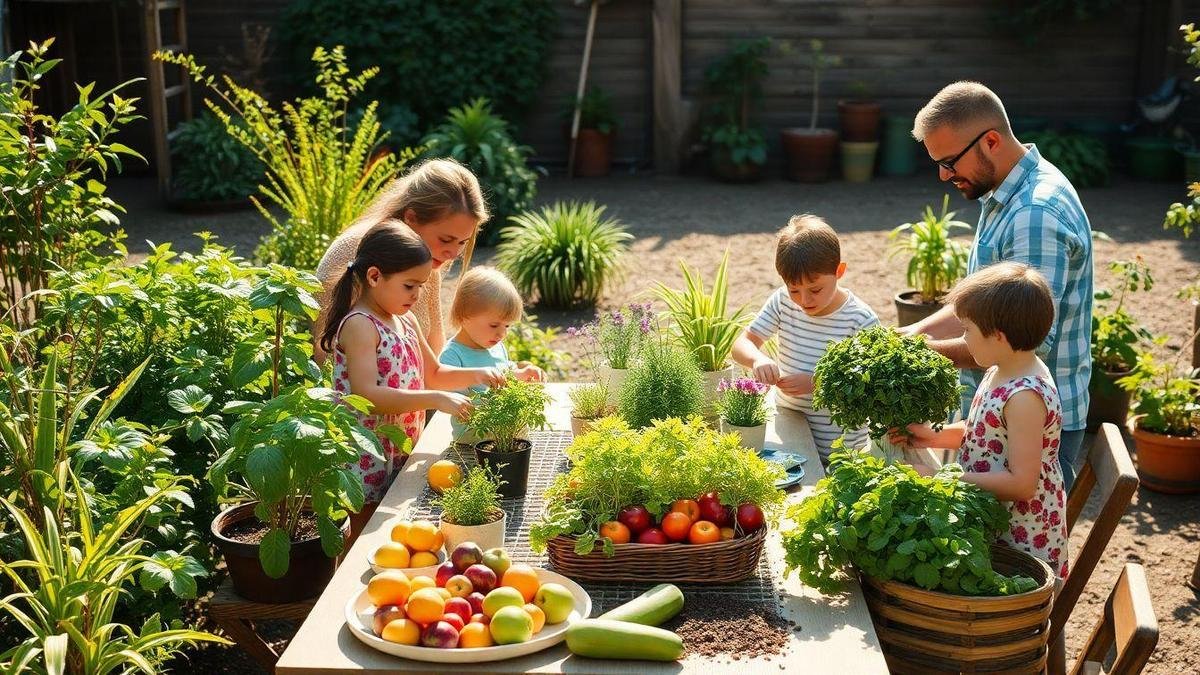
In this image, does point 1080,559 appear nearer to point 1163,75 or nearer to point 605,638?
point 605,638

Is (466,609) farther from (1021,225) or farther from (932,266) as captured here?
(932,266)

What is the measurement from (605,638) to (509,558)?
339mm

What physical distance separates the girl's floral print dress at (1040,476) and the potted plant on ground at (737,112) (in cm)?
941

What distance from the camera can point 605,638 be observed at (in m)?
2.05

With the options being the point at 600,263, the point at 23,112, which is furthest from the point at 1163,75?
the point at 23,112

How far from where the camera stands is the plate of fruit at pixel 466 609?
2064mm

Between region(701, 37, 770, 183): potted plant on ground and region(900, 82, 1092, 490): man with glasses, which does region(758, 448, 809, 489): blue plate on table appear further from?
region(701, 37, 770, 183): potted plant on ground

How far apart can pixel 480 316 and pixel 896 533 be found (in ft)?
5.15

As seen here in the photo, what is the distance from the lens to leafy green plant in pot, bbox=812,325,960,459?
2561mm

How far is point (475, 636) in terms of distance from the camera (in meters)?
2.08

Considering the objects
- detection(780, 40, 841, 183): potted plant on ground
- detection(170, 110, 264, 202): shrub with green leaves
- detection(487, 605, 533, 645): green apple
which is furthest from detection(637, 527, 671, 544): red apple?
detection(780, 40, 841, 183): potted plant on ground

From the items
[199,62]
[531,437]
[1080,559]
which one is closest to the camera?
[1080,559]

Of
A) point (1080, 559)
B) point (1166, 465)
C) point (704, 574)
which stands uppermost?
point (704, 574)

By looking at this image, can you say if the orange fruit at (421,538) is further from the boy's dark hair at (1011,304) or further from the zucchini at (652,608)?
the boy's dark hair at (1011,304)
